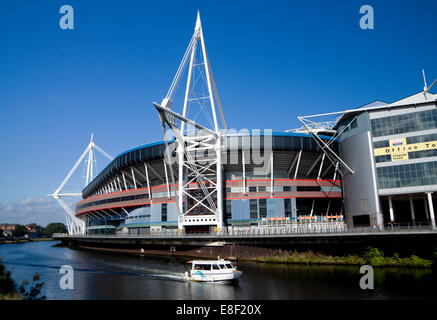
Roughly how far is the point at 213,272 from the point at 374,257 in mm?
19997

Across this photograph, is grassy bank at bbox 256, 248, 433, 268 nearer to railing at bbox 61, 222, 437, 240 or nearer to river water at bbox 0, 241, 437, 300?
river water at bbox 0, 241, 437, 300

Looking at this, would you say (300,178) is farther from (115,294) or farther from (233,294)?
(115,294)

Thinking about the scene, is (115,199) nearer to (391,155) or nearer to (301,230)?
(301,230)

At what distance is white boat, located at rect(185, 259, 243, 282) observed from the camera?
101ft

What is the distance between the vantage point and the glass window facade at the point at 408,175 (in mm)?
42594

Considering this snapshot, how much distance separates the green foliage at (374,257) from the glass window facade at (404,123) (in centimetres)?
1749

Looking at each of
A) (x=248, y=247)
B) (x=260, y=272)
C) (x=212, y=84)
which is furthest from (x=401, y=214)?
(x=212, y=84)

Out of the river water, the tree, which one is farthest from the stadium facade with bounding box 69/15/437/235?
the tree

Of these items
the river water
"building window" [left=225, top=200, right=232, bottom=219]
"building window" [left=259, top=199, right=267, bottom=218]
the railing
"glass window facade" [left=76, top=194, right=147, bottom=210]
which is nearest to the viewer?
the river water

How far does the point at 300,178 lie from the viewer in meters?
69.1

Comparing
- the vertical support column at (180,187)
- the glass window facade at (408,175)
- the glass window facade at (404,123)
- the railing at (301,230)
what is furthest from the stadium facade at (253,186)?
the glass window facade at (404,123)

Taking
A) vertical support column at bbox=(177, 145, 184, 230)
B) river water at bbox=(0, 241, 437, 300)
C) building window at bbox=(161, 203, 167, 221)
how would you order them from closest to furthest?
1. river water at bbox=(0, 241, 437, 300)
2. vertical support column at bbox=(177, 145, 184, 230)
3. building window at bbox=(161, 203, 167, 221)
